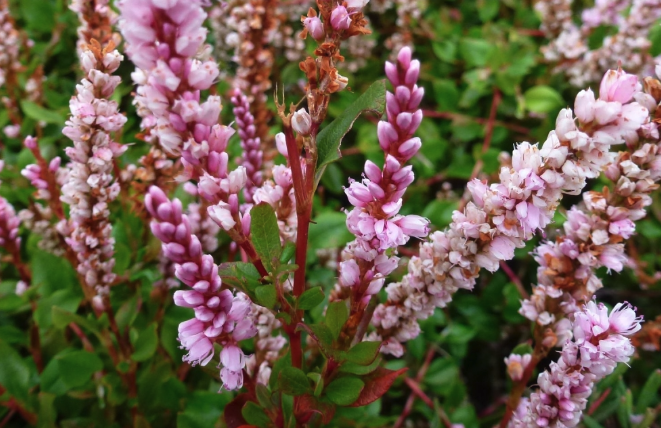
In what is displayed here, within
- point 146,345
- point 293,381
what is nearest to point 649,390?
point 293,381

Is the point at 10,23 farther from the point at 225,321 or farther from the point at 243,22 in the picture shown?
the point at 225,321

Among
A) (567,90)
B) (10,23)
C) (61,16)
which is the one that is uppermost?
(10,23)

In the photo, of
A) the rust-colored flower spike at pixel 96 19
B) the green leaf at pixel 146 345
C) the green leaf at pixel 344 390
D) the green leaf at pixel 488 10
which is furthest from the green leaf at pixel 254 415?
the green leaf at pixel 488 10

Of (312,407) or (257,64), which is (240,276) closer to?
(312,407)

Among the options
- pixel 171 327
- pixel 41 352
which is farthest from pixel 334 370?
pixel 41 352

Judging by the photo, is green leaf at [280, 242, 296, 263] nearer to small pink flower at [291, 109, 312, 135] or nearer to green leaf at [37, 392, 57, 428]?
small pink flower at [291, 109, 312, 135]

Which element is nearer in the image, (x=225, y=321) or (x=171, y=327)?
(x=225, y=321)

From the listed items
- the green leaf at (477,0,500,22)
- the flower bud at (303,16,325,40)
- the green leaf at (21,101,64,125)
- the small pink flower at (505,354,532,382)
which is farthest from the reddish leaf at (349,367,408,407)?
the green leaf at (477,0,500,22)
